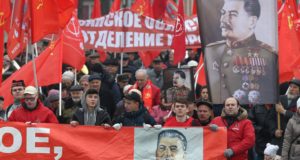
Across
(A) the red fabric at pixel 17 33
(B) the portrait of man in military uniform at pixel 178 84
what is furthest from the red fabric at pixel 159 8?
(B) the portrait of man in military uniform at pixel 178 84

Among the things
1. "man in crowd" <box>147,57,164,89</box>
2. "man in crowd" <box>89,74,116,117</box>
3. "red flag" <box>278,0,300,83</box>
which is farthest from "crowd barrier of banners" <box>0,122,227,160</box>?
"man in crowd" <box>147,57,164,89</box>

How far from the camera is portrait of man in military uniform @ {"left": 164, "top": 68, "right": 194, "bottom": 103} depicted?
57.3 ft

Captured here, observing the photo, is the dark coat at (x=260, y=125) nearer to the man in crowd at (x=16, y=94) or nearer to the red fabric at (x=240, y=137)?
the red fabric at (x=240, y=137)

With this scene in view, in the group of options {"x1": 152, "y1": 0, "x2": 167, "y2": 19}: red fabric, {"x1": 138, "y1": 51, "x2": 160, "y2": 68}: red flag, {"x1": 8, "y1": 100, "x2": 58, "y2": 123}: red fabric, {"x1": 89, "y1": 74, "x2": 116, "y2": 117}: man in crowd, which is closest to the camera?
{"x1": 8, "y1": 100, "x2": 58, "y2": 123}: red fabric

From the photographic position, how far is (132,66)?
25109 mm

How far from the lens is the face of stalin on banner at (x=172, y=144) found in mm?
15367

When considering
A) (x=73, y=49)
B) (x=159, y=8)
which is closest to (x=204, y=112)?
(x=73, y=49)

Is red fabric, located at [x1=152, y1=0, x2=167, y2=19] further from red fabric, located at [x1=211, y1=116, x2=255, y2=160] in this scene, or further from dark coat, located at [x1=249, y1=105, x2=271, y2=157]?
red fabric, located at [x1=211, y1=116, x2=255, y2=160]

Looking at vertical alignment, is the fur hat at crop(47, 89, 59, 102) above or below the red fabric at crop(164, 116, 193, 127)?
above

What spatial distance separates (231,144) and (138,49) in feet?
22.8

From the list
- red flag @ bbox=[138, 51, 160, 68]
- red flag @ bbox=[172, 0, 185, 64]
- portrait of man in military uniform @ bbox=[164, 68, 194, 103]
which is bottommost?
portrait of man in military uniform @ bbox=[164, 68, 194, 103]

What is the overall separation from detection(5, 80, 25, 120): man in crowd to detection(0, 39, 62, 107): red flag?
467 mm

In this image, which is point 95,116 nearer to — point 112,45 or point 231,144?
point 231,144

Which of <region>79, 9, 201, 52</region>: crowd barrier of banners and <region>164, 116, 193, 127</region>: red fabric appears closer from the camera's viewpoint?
<region>164, 116, 193, 127</region>: red fabric
